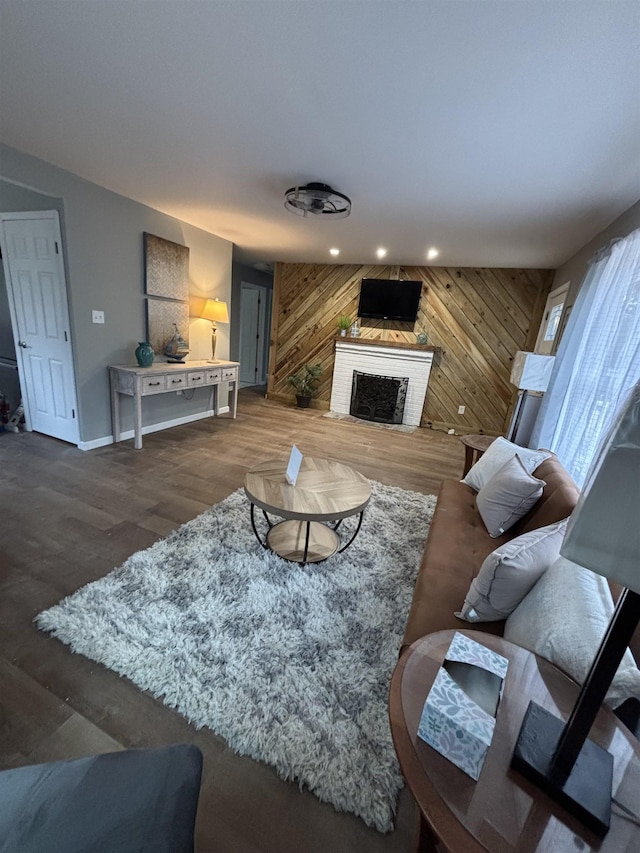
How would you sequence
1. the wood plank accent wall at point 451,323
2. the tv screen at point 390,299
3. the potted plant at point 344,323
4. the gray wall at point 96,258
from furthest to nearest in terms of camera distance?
the potted plant at point 344,323 → the tv screen at point 390,299 → the wood plank accent wall at point 451,323 → the gray wall at point 96,258

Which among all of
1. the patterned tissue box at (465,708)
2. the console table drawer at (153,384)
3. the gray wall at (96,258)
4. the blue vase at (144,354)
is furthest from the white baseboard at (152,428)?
the patterned tissue box at (465,708)

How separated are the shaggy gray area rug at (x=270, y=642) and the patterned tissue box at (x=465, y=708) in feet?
1.97

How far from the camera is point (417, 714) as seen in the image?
81 cm

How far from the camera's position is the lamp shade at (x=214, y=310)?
4492 mm

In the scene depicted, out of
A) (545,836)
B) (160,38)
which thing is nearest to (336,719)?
(545,836)

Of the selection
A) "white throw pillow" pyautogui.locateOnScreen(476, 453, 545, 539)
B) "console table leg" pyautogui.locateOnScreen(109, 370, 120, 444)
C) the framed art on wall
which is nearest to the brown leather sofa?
"white throw pillow" pyautogui.locateOnScreen(476, 453, 545, 539)

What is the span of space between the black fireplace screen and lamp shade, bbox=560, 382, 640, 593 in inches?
203

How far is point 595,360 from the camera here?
96.0 inches

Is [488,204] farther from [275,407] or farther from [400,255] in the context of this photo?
[275,407]

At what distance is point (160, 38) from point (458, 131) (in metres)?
1.44

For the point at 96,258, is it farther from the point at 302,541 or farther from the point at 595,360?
the point at 595,360

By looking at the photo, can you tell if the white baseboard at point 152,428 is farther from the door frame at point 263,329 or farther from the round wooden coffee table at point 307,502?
the door frame at point 263,329

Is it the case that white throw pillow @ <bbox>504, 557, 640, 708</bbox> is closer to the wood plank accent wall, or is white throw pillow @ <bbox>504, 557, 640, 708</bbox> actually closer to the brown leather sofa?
the brown leather sofa

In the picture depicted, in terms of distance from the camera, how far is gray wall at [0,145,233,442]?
2909mm
